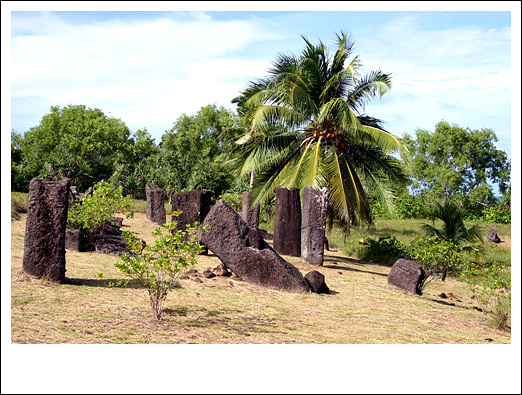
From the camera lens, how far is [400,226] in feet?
102

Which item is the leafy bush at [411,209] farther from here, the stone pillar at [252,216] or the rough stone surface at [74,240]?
the rough stone surface at [74,240]

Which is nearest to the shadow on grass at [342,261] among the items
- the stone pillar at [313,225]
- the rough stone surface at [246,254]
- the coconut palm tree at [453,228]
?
the stone pillar at [313,225]

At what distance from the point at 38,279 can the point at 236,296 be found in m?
3.44

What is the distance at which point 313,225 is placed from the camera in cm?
1425

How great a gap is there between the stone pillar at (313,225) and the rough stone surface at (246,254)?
3.89 metres

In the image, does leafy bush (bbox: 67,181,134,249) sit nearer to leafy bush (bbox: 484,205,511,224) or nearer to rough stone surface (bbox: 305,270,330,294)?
rough stone surface (bbox: 305,270,330,294)

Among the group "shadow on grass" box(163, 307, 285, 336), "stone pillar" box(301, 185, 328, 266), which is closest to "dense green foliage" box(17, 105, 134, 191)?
"stone pillar" box(301, 185, 328, 266)

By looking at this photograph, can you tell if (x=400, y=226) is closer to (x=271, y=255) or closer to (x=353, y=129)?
(x=353, y=129)

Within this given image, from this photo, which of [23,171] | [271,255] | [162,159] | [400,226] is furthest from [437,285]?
[23,171]

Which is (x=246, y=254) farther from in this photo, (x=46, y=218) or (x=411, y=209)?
(x=411, y=209)

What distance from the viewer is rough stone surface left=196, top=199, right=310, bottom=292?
1032cm

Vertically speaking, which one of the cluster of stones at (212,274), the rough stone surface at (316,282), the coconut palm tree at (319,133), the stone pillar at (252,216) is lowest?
the rough stone surface at (316,282)

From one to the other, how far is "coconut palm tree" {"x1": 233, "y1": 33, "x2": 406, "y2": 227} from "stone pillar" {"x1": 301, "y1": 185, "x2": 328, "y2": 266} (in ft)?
9.22

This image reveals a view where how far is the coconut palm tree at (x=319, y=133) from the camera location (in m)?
17.4
